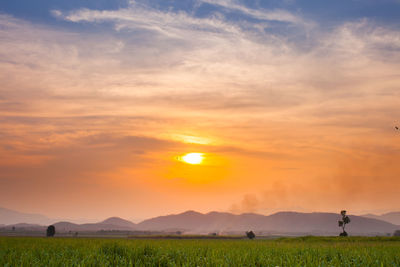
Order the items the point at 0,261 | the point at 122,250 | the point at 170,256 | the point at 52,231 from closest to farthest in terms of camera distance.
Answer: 1. the point at 0,261
2. the point at 170,256
3. the point at 122,250
4. the point at 52,231

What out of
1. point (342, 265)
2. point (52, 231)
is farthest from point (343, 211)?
point (342, 265)

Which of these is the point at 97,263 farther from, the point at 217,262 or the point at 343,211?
the point at 343,211

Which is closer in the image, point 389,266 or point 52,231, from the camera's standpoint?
point 389,266

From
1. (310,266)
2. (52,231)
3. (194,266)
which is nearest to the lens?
(310,266)

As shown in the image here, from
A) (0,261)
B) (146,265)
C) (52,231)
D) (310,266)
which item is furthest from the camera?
(52,231)

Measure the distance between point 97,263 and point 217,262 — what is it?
589 centimetres

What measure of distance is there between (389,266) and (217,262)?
8145 mm

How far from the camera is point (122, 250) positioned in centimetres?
2409

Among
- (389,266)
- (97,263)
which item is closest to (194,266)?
(97,263)

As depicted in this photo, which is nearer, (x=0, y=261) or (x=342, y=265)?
(x=342, y=265)

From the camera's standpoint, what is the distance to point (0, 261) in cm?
2031

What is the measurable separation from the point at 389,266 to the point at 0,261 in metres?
19.8

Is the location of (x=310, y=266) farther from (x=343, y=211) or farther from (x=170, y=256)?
(x=343, y=211)

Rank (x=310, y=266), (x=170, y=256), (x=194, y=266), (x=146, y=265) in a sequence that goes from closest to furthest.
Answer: (x=310, y=266) < (x=194, y=266) < (x=146, y=265) < (x=170, y=256)
